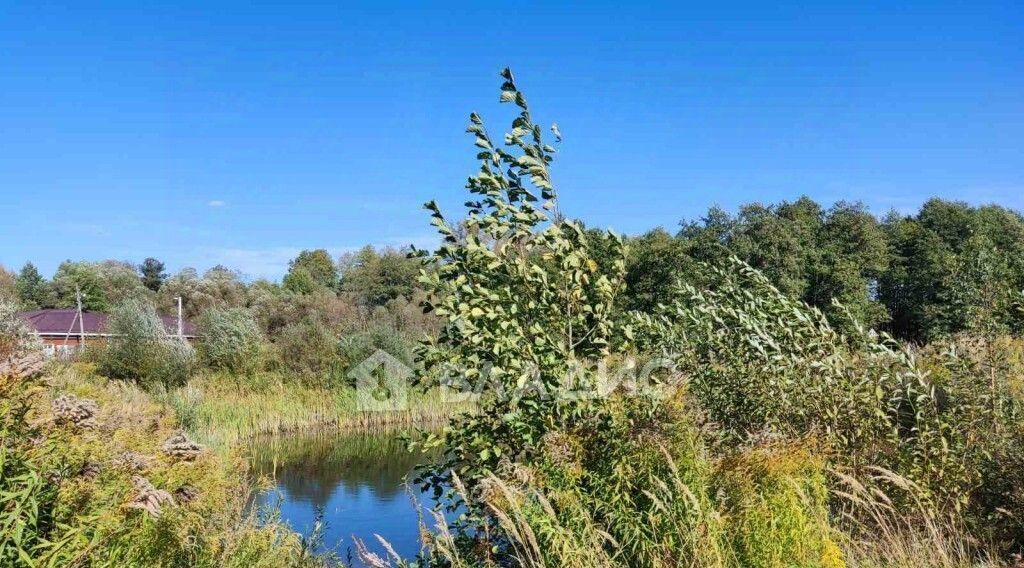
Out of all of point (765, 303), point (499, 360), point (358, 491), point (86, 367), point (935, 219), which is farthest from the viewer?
point (935, 219)

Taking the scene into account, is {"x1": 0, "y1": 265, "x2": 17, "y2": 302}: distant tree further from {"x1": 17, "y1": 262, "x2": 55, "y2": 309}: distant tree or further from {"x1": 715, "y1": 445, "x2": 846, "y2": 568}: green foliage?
{"x1": 715, "y1": 445, "x2": 846, "y2": 568}: green foliage

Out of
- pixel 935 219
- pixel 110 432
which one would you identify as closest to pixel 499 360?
pixel 110 432

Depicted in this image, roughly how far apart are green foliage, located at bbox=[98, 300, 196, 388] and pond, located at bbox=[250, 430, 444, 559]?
445 cm

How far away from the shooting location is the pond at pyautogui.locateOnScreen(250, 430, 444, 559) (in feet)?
33.1

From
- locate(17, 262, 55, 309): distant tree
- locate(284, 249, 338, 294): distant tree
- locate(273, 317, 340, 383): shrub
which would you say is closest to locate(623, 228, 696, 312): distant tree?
locate(273, 317, 340, 383): shrub

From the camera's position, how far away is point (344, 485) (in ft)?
45.3

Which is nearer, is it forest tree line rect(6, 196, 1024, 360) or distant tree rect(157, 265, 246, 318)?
forest tree line rect(6, 196, 1024, 360)

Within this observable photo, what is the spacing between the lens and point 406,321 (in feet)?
101

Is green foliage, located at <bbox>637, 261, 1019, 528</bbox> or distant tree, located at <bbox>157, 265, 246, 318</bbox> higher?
distant tree, located at <bbox>157, 265, 246, 318</bbox>

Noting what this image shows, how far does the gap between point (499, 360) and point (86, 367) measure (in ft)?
53.5

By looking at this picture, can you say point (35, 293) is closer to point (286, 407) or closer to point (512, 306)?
point (286, 407)

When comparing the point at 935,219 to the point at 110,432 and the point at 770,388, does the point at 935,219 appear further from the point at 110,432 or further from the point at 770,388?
the point at 110,432

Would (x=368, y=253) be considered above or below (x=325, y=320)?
above

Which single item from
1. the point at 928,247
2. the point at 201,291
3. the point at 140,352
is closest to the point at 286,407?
the point at 140,352
